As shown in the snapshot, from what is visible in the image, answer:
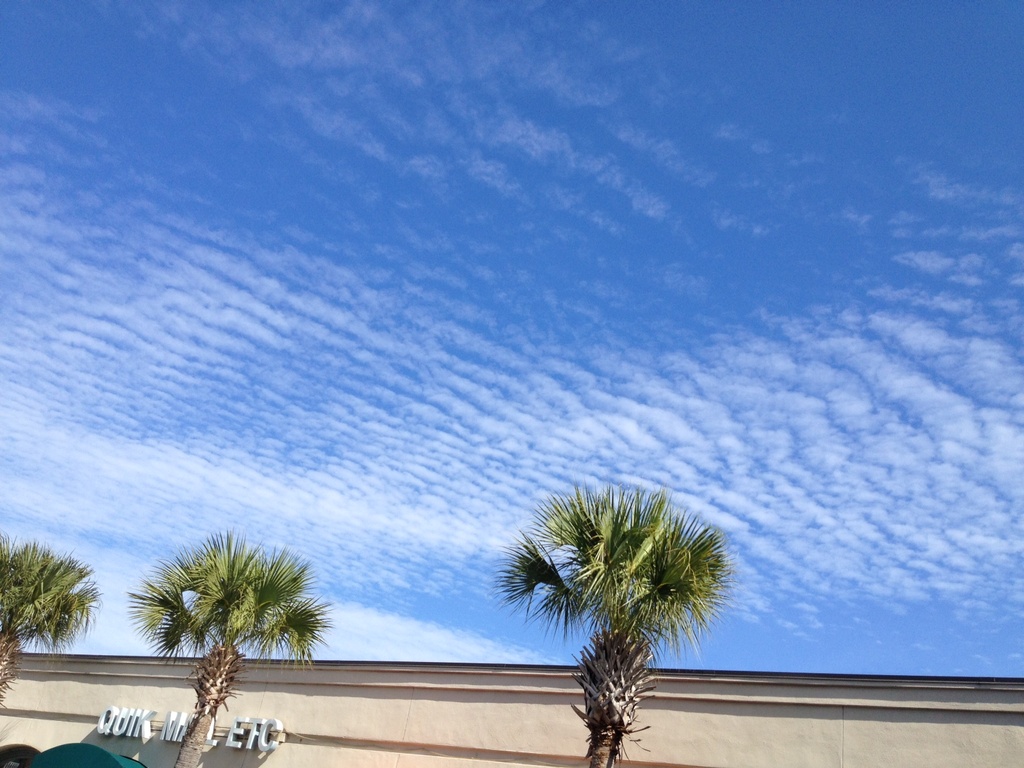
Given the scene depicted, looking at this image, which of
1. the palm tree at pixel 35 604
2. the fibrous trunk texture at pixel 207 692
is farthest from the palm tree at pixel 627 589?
the palm tree at pixel 35 604

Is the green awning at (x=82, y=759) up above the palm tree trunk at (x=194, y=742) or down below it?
below

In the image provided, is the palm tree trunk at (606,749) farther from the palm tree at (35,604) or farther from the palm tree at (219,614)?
the palm tree at (35,604)

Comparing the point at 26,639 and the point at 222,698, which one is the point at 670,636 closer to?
the point at 222,698

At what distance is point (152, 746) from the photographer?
67.4ft

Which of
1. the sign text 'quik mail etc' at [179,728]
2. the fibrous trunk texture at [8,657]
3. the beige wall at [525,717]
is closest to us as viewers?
the beige wall at [525,717]

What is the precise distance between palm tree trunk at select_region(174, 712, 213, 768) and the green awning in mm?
1980

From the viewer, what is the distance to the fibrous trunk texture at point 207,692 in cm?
1686

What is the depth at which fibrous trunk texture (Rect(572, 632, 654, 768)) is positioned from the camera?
40.8 feet

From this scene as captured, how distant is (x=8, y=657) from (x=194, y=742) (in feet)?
26.7

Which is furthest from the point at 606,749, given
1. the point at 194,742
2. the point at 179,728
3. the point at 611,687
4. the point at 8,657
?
the point at 8,657

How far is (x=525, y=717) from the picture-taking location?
16016mm

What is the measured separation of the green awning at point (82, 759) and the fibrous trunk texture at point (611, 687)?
35.0ft

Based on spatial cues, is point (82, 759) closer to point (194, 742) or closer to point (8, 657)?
point (194, 742)

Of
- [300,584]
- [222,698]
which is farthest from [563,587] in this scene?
[222,698]
